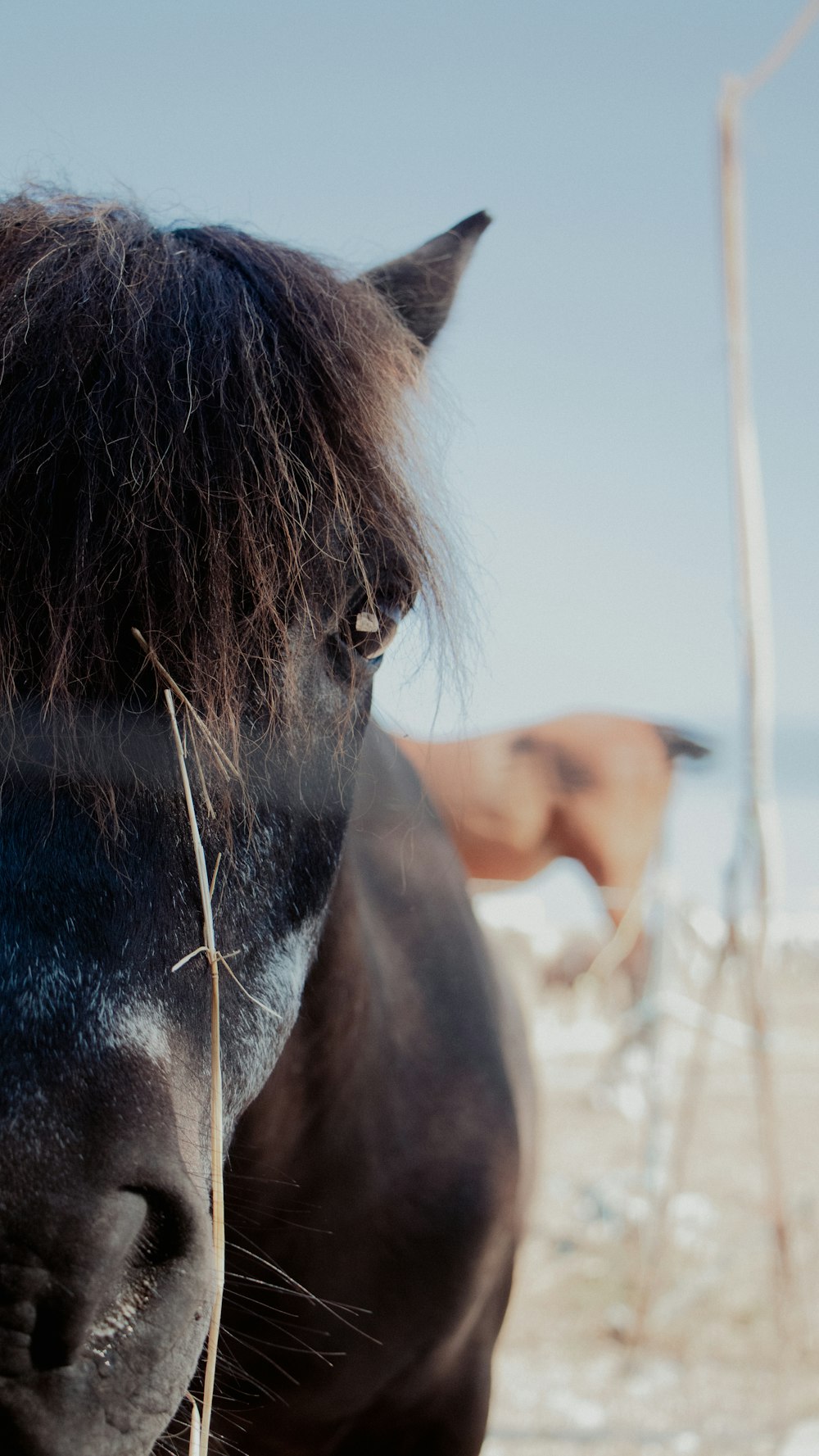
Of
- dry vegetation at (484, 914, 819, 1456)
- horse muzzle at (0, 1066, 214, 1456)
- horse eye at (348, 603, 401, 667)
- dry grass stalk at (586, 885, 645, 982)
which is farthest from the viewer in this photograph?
dry grass stalk at (586, 885, 645, 982)

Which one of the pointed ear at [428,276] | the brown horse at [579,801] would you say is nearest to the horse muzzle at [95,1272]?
the pointed ear at [428,276]

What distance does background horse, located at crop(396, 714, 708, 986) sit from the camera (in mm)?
5094

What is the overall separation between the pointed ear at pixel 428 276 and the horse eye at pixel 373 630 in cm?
58

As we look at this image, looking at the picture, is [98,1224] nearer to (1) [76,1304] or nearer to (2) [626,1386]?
(1) [76,1304]

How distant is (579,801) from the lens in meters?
5.15

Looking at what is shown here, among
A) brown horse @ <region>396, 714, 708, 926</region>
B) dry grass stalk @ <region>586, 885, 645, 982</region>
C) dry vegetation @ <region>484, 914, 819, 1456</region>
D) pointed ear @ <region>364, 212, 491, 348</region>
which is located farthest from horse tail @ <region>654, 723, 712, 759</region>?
pointed ear @ <region>364, 212, 491, 348</region>

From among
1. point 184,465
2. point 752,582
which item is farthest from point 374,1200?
point 752,582

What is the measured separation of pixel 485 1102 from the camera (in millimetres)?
2000

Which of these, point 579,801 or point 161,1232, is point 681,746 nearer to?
point 579,801

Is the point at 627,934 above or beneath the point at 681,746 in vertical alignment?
beneath

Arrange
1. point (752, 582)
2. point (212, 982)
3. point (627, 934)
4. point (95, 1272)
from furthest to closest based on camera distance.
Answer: point (627, 934)
point (752, 582)
point (212, 982)
point (95, 1272)

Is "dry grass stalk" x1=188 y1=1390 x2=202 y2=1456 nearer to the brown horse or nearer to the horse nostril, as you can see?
the horse nostril

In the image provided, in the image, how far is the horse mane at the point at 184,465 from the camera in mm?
1067

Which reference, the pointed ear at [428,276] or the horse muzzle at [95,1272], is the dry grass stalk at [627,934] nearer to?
the pointed ear at [428,276]
